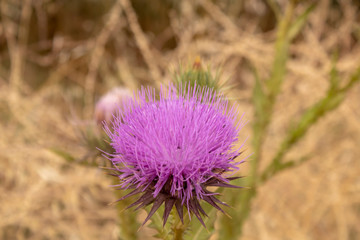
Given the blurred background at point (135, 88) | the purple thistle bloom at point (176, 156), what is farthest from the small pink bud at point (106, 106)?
the blurred background at point (135, 88)

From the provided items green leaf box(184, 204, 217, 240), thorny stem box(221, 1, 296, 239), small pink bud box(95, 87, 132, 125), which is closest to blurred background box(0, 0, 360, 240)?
thorny stem box(221, 1, 296, 239)

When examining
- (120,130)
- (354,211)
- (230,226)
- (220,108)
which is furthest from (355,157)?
(120,130)

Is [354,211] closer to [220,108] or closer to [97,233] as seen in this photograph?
[97,233]

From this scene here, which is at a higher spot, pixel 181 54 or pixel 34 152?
pixel 181 54

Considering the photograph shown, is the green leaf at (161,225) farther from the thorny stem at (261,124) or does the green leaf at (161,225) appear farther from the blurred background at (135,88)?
the blurred background at (135,88)

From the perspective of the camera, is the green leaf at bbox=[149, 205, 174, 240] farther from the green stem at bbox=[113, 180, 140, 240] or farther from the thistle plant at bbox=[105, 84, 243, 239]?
the green stem at bbox=[113, 180, 140, 240]

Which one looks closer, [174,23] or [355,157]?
[355,157]
